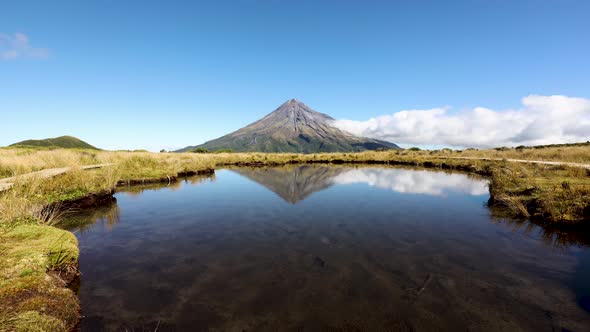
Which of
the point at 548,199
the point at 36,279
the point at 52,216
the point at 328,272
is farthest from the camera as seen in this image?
the point at 548,199

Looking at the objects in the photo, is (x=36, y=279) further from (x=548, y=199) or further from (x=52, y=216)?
(x=548, y=199)

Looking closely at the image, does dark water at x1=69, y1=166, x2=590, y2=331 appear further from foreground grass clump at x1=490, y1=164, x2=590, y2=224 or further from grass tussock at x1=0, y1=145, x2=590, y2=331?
foreground grass clump at x1=490, y1=164, x2=590, y2=224

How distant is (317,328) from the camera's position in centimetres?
481

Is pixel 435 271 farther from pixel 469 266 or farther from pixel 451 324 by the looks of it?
pixel 451 324

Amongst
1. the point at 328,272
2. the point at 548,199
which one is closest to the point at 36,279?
the point at 328,272

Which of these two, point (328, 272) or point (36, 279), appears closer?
point (36, 279)

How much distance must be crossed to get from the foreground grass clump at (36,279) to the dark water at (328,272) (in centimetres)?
55

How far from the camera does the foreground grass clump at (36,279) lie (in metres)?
4.13

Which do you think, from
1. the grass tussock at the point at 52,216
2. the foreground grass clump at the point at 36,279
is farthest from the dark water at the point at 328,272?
the grass tussock at the point at 52,216

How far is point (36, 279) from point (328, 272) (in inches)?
264

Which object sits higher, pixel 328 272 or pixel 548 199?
pixel 548 199

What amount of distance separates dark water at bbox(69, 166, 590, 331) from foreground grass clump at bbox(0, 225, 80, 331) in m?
0.55

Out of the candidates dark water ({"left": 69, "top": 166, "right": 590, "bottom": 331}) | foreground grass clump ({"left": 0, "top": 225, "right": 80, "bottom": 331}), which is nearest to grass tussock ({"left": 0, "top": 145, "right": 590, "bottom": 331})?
foreground grass clump ({"left": 0, "top": 225, "right": 80, "bottom": 331})

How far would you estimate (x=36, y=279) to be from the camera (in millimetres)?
5059
